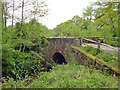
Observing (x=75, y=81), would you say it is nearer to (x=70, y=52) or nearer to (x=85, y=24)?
(x=70, y=52)

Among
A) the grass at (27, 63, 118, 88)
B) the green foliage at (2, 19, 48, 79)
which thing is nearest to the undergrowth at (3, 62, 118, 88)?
the grass at (27, 63, 118, 88)

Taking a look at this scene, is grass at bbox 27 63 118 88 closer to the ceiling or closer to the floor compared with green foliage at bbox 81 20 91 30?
closer to the floor

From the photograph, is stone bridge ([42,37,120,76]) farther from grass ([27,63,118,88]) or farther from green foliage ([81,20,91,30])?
green foliage ([81,20,91,30])

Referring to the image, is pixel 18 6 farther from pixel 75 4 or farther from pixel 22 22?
pixel 75 4

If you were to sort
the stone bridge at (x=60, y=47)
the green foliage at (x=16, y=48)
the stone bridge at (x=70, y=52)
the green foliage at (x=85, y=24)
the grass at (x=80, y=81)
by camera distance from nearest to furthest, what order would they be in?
the grass at (x=80, y=81), the stone bridge at (x=70, y=52), the green foliage at (x=16, y=48), the stone bridge at (x=60, y=47), the green foliage at (x=85, y=24)

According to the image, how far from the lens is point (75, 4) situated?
6.32ft

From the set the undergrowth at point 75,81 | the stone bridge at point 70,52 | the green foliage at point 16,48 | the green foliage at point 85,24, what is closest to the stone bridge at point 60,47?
the stone bridge at point 70,52

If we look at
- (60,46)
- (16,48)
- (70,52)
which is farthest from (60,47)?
(16,48)

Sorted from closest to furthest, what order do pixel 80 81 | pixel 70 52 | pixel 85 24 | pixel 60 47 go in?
pixel 80 81 < pixel 70 52 < pixel 60 47 < pixel 85 24

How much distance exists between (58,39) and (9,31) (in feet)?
8.41

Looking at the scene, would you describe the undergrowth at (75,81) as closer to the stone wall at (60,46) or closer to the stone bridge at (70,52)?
the stone bridge at (70,52)

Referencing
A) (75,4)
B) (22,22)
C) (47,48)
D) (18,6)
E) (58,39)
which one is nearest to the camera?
(75,4)

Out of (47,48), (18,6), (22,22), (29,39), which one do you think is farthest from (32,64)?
(18,6)

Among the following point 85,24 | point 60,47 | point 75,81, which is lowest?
point 75,81
